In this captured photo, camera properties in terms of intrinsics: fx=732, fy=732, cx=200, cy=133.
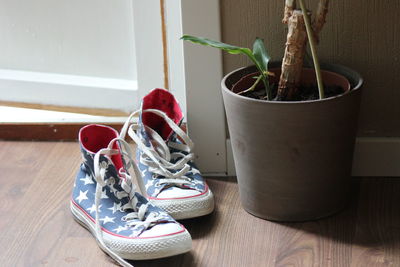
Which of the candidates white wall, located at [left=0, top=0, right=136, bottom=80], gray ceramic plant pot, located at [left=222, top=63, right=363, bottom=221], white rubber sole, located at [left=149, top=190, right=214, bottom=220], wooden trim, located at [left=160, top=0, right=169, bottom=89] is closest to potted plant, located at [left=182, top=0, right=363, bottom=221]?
gray ceramic plant pot, located at [left=222, top=63, right=363, bottom=221]

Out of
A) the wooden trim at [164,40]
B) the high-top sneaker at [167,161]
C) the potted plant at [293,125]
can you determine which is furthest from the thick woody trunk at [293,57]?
the wooden trim at [164,40]

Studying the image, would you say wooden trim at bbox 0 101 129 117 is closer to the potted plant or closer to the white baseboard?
the white baseboard

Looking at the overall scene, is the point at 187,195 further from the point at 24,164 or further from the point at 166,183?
the point at 24,164

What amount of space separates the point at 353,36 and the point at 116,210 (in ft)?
1.99

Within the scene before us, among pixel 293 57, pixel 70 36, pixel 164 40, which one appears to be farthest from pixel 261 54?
pixel 70 36

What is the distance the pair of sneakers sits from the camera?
135 cm

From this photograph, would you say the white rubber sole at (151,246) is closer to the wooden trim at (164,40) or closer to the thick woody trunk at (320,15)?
the thick woody trunk at (320,15)

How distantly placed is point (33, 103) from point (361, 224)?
36.8 inches

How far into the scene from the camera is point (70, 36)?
1869 mm

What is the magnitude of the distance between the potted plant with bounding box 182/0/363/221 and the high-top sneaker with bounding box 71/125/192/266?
8.2 inches

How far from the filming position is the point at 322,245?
141 centimetres

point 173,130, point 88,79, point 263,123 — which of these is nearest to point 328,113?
point 263,123

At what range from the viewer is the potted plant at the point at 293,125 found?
4.45ft

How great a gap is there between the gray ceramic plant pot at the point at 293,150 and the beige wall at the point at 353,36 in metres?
0.06
